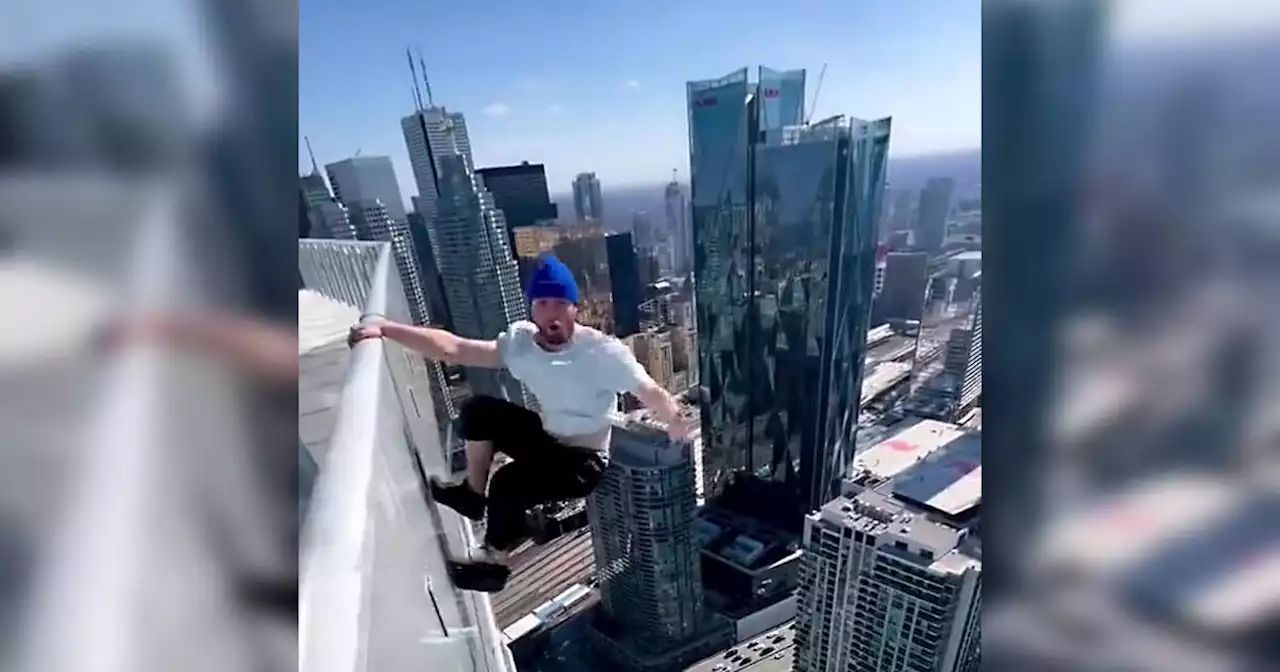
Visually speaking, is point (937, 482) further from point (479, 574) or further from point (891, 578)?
point (479, 574)

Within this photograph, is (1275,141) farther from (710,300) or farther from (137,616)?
(710,300)

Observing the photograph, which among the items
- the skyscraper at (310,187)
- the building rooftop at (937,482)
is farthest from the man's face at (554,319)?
the building rooftop at (937,482)

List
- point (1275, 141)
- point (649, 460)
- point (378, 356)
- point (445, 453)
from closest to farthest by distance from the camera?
point (1275, 141)
point (378, 356)
point (445, 453)
point (649, 460)

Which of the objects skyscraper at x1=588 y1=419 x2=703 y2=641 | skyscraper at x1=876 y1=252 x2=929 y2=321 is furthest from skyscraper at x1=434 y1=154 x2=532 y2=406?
skyscraper at x1=876 y1=252 x2=929 y2=321

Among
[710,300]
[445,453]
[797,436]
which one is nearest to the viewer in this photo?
[445,453]

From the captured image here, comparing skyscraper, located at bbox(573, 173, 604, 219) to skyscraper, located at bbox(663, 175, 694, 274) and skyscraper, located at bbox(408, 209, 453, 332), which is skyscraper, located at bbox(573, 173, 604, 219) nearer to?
skyscraper, located at bbox(663, 175, 694, 274)

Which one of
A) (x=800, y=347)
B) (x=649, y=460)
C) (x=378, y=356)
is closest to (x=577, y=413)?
(x=378, y=356)
